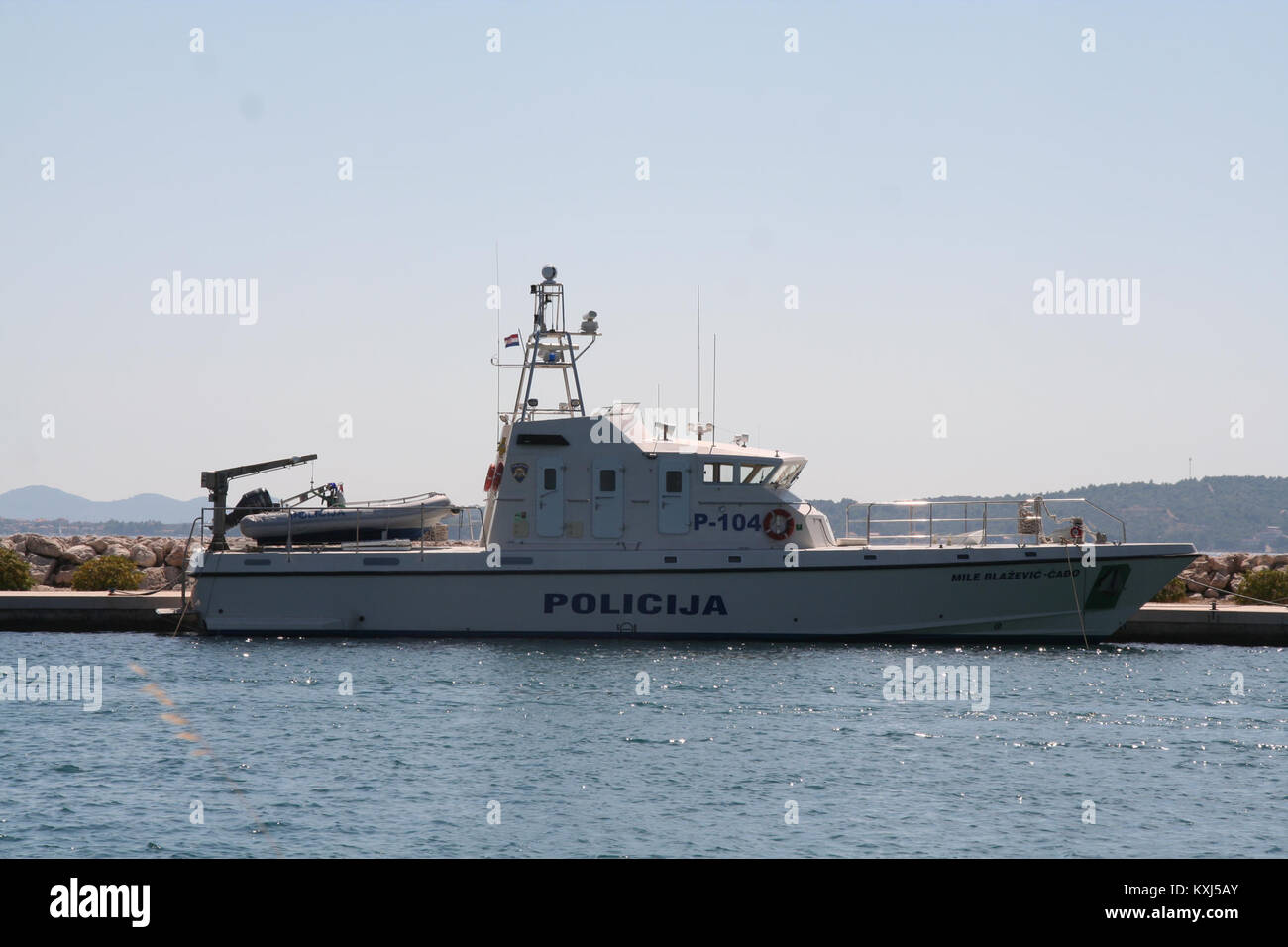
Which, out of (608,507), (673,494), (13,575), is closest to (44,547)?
(13,575)

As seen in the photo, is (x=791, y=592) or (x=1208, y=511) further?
(x=1208, y=511)

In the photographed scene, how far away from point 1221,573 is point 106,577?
2993cm

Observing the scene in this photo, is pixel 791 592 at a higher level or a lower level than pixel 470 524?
lower

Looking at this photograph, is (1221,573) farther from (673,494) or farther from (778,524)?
(673,494)

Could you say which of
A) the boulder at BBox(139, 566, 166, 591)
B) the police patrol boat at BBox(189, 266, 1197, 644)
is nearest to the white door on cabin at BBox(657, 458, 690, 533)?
the police patrol boat at BBox(189, 266, 1197, 644)

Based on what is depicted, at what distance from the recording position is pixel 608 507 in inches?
974

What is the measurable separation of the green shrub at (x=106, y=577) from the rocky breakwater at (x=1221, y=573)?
27.1m

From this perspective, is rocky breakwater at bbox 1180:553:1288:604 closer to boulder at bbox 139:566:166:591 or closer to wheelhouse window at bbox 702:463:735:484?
wheelhouse window at bbox 702:463:735:484

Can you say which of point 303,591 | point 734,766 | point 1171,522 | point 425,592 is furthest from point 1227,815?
→ point 1171,522

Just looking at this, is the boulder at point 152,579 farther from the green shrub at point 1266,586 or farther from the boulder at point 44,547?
the green shrub at point 1266,586

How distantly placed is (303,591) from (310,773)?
11825 mm

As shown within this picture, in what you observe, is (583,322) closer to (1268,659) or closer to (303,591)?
(303,591)

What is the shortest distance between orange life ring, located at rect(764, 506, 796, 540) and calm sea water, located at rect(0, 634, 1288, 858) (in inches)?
100
